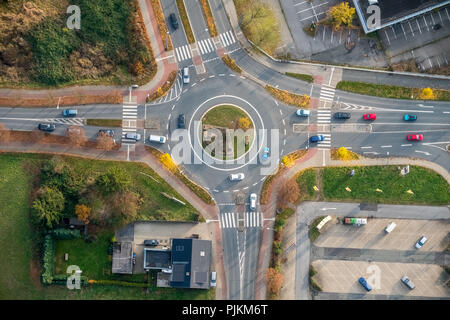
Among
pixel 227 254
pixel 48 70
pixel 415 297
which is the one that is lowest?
pixel 415 297

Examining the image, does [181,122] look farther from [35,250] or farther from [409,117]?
[409,117]

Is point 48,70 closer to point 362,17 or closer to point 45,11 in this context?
point 45,11

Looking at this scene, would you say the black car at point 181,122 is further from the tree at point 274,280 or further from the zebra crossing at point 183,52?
the tree at point 274,280

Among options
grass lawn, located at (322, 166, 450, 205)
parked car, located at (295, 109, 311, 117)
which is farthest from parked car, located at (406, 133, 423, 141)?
parked car, located at (295, 109, 311, 117)

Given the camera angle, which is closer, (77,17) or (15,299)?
(15,299)

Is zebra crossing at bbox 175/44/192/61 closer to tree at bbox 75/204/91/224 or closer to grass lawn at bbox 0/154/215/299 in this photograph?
grass lawn at bbox 0/154/215/299

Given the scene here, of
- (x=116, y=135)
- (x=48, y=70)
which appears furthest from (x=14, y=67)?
(x=116, y=135)
